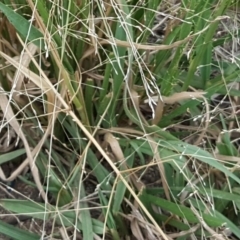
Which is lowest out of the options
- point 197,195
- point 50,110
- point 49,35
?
point 197,195

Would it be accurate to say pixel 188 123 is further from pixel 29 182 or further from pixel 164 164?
pixel 29 182

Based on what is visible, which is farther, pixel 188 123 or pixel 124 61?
pixel 188 123

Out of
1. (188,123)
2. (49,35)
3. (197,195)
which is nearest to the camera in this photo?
(49,35)

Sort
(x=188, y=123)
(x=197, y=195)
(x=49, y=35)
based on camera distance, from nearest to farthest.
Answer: (x=49, y=35)
(x=197, y=195)
(x=188, y=123)

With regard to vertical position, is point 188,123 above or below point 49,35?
below

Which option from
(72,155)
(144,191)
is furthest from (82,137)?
(144,191)

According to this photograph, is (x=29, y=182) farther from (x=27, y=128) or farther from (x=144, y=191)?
(x=144, y=191)

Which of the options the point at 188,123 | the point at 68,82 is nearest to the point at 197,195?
the point at 188,123
